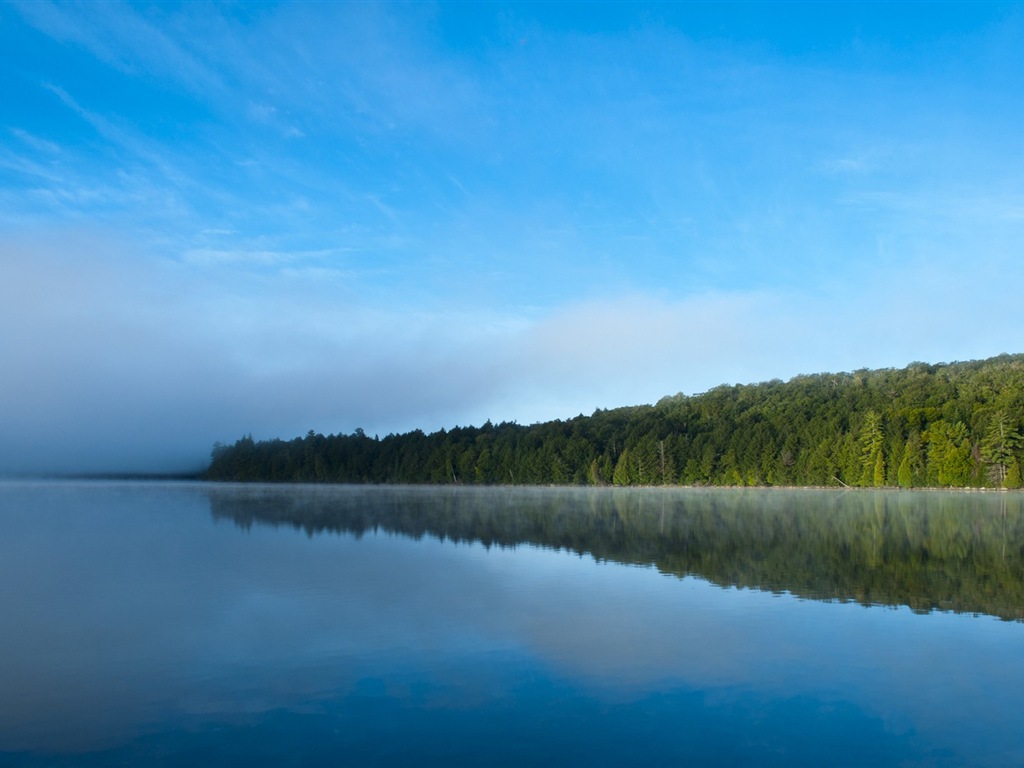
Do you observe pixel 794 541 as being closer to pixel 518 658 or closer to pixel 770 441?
pixel 518 658

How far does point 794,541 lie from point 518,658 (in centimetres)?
2274

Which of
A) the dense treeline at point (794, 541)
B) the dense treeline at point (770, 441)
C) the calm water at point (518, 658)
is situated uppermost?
the dense treeline at point (770, 441)

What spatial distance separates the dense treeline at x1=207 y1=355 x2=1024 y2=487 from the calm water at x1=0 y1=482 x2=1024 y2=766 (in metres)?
77.6

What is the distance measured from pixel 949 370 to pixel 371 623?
489 ft

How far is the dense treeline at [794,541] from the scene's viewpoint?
2212 centimetres

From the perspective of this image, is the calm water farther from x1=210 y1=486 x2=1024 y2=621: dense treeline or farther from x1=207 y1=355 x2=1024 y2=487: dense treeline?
x1=207 y1=355 x2=1024 y2=487: dense treeline

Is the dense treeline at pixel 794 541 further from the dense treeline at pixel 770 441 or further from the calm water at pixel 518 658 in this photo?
the dense treeline at pixel 770 441

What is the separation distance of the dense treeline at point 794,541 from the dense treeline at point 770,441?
148ft

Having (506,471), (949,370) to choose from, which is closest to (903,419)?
(949,370)

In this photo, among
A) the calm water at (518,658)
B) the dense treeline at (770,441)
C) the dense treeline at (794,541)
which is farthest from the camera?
the dense treeline at (770,441)

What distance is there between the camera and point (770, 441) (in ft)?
408

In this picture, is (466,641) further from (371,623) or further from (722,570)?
(722,570)

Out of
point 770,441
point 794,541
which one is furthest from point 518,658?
point 770,441

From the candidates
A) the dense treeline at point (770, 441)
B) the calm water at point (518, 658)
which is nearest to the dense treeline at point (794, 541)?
the calm water at point (518, 658)
